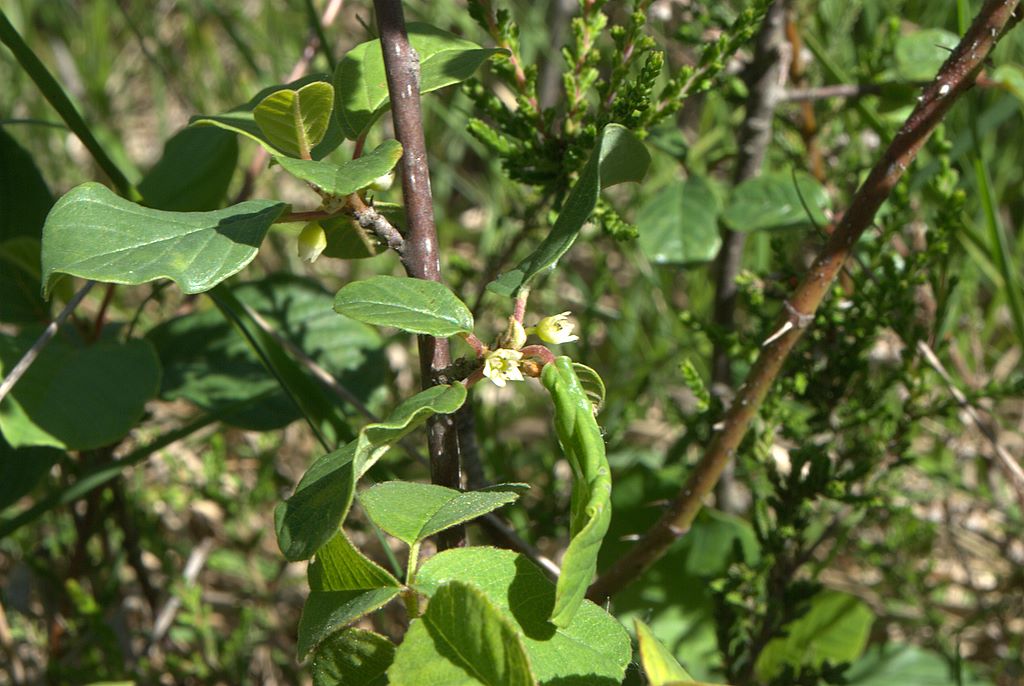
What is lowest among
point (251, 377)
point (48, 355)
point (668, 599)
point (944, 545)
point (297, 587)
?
point (944, 545)

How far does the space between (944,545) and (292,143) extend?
6.59ft

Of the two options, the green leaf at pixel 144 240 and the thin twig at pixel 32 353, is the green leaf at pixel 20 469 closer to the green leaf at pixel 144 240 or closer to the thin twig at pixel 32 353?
the thin twig at pixel 32 353

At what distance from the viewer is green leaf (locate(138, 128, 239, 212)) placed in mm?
1480

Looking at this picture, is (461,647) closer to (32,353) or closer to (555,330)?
(555,330)

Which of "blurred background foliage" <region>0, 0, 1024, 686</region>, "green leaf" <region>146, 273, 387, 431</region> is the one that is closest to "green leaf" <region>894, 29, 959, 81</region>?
"blurred background foliage" <region>0, 0, 1024, 686</region>

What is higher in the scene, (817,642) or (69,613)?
(69,613)

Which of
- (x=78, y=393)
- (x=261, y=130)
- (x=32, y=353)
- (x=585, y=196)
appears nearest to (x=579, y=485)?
(x=585, y=196)

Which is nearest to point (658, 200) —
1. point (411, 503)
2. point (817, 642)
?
point (817, 642)

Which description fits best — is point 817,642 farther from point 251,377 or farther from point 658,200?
point 251,377

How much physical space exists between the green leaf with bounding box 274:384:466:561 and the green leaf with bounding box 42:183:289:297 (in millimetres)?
176

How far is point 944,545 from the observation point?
2.40 m

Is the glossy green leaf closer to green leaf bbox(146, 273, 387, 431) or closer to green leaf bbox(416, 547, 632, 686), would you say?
green leaf bbox(146, 273, 387, 431)

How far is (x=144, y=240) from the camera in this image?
2.83 feet

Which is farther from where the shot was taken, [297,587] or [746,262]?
[746,262]
